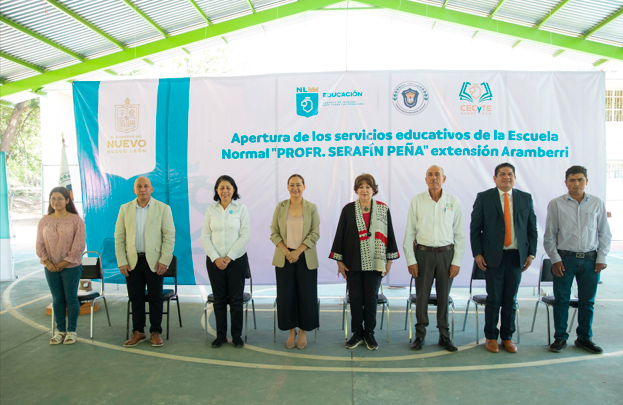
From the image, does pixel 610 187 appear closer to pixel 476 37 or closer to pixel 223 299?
pixel 476 37

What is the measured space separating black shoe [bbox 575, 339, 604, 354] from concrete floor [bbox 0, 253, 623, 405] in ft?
0.22

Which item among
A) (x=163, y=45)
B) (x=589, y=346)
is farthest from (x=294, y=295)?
(x=163, y=45)

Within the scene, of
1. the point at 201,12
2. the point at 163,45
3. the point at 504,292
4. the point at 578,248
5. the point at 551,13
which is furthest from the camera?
the point at 163,45

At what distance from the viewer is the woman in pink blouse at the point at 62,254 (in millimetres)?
3582

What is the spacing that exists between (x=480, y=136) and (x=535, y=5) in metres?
3.34

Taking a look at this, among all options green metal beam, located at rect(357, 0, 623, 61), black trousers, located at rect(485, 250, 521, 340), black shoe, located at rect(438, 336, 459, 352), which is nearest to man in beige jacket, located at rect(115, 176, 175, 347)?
black shoe, located at rect(438, 336, 459, 352)

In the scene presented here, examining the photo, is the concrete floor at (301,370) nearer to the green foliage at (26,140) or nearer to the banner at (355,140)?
the banner at (355,140)

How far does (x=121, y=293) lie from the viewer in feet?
18.5

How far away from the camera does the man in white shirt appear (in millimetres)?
3396

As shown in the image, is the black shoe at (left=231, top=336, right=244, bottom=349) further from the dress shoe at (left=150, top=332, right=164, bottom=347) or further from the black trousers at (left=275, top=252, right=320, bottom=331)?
the dress shoe at (left=150, top=332, right=164, bottom=347)

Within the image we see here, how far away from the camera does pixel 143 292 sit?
373cm

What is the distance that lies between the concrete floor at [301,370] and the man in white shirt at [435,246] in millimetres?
345

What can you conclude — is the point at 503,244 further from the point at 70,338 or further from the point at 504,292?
the point at 70,338

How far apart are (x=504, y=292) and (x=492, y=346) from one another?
49 cm
